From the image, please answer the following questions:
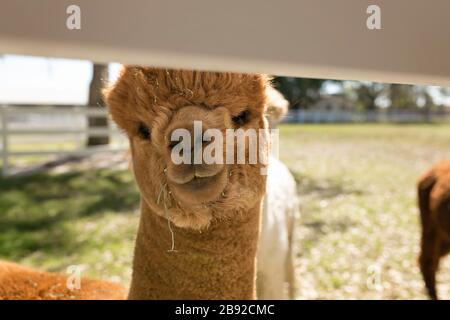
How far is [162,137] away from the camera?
964 millimetres

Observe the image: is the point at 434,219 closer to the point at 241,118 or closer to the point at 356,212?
the point at 356,212

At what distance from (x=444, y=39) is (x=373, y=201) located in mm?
4154

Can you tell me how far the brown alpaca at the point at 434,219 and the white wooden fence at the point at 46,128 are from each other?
185 inches

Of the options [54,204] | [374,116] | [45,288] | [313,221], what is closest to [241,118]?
[45,288]

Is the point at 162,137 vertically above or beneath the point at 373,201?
above

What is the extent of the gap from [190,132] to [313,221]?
136 inches

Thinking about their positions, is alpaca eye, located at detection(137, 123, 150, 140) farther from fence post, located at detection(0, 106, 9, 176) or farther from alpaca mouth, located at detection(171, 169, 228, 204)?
fence post, located at detection(0, 106, 9, 176)

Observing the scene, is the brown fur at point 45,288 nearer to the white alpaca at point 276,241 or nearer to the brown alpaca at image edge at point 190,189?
the brown alpaca at image edge at point 190,189

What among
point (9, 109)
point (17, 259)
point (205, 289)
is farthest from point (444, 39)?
point (9, 109)

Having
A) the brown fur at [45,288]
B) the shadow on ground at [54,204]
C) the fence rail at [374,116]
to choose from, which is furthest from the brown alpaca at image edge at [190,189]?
the fence rail at [374,116]

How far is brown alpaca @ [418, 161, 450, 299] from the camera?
101 inches

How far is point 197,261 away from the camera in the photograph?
42.9 inches
